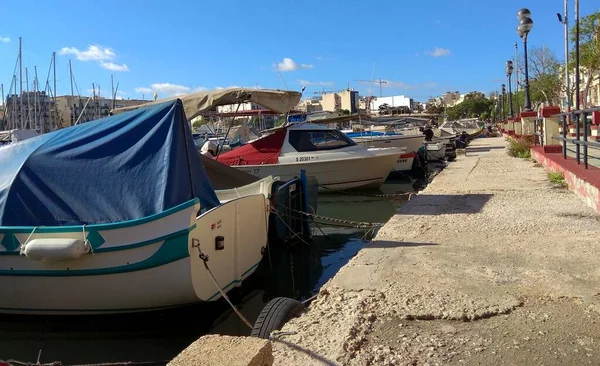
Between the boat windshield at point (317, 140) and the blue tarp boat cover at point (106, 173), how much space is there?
9270mm

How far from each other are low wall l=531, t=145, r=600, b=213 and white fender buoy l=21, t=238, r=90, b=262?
21.6 ft

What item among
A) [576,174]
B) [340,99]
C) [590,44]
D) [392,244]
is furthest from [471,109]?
[392,244]

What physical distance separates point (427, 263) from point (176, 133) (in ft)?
10.7

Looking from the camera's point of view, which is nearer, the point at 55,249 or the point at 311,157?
the point at 55,249

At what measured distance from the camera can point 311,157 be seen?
15.9 metres

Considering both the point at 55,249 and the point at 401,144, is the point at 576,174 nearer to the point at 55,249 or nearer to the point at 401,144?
the point at 55,249

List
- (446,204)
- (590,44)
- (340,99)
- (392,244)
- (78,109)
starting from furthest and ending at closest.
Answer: (78,109)
(340,99)
(590,44)
(446,204)
(392,244)

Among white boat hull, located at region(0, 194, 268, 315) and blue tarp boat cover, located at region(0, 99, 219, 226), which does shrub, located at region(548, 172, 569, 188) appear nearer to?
blue tarp boat cover, located at region(0, 99, 219, 226)

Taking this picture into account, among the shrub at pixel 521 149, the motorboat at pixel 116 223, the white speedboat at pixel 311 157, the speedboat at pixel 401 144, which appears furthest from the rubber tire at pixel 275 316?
the speedboat at pixel 401 144

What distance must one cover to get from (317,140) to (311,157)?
0.70 metres

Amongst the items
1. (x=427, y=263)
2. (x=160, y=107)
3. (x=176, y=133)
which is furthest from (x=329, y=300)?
(x=160, y=107)

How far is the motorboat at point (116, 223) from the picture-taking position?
5.25 m

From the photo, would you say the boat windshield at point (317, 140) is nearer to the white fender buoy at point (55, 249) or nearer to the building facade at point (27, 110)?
the white fender buoy at point (55, 249)

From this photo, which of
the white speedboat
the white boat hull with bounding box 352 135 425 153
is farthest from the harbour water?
the white boat hull with bounding box 352 135 425 153
